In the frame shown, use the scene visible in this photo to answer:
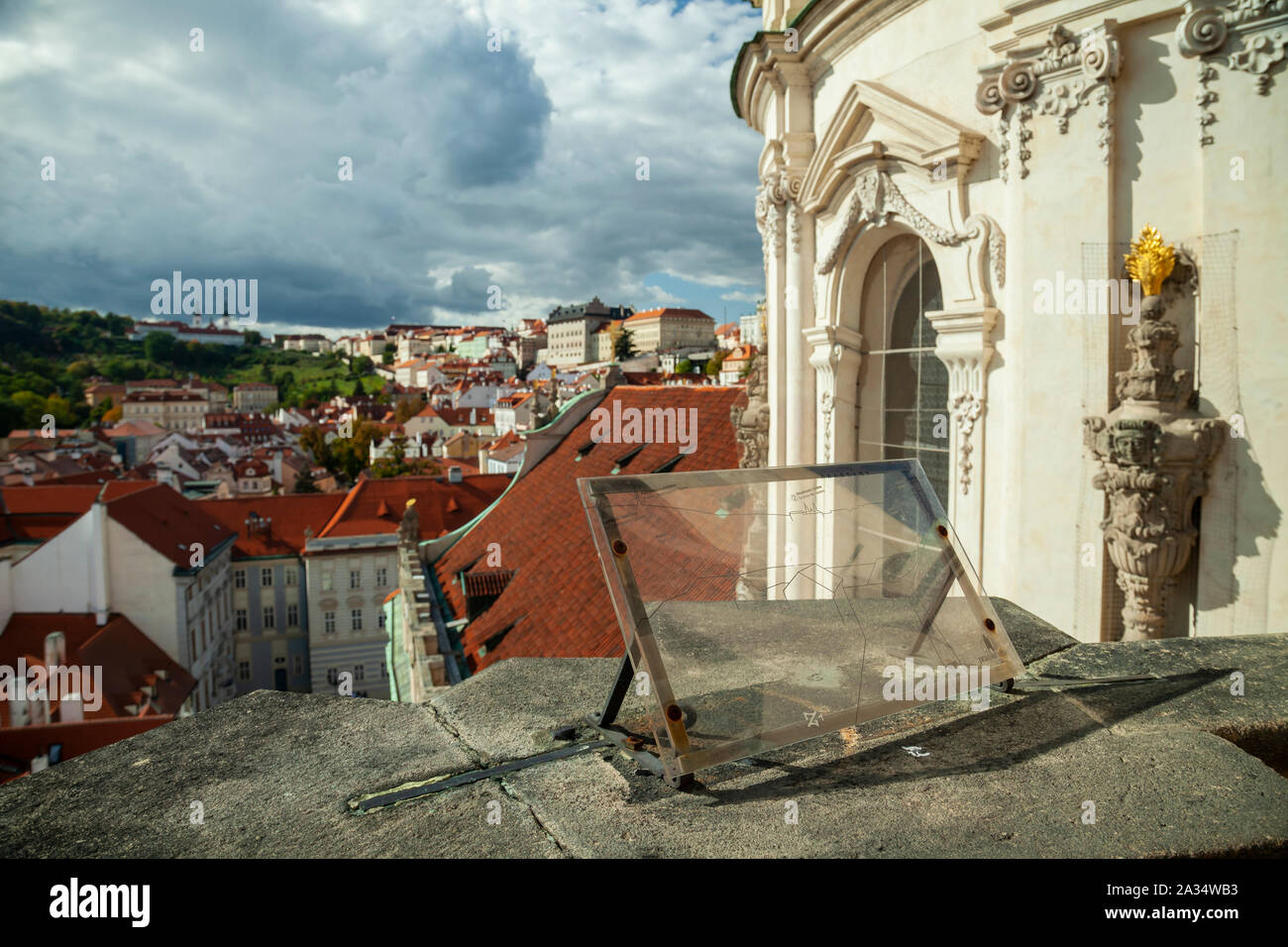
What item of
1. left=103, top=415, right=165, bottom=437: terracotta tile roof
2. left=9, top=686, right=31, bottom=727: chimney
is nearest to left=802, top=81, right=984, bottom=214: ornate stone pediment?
left=9, top=686, right=31, bottom=727: chimney

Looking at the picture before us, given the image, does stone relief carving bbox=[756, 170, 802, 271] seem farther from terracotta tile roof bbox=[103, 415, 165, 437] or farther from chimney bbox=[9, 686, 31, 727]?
terracotta tile roof bbox=[103, 415, 165, 437]

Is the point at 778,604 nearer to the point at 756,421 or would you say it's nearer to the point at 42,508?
the point at 756,421

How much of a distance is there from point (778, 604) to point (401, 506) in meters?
42.9

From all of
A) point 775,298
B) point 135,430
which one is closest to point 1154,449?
point 775,298

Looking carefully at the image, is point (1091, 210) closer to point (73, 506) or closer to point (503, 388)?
point (73, 506)

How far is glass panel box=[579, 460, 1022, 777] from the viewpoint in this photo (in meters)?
2.87

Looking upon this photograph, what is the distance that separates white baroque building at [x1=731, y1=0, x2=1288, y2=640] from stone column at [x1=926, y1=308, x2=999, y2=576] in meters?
0.02

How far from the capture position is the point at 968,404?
8961 millimetres

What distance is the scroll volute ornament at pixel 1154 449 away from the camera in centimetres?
673

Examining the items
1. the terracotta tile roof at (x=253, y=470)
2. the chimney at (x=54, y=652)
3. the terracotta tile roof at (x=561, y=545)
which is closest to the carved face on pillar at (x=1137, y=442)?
the terracotta tile roof at (x=561, y=545)

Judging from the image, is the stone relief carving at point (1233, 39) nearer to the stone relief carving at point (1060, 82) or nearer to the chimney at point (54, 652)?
the stone relief carving at point (1060, 82)

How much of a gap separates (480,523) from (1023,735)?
23878mm
